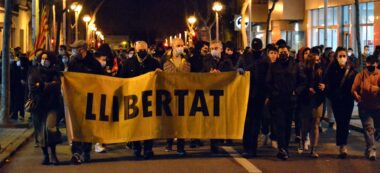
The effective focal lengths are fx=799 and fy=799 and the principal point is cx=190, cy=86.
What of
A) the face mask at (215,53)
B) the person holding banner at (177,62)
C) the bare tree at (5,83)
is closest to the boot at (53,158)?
the person holding banner at (177,62)

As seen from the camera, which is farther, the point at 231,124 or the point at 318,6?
the point at 318,6

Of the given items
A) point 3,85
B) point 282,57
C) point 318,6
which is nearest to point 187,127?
point 282,57

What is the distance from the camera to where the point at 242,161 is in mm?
12953

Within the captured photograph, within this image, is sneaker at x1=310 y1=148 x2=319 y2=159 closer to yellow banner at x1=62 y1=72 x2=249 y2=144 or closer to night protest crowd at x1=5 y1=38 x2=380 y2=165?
night protest crowd at x1=5 y1=38 x2=380 y2=165

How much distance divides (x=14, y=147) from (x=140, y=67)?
132 inches

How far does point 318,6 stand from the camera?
42656mm

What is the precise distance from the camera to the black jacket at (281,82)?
43.1 ft

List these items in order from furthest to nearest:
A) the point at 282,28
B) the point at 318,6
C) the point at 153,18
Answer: the point at 153,18 → the point at 282,28 → the point at 318,6

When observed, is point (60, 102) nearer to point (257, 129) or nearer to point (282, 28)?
point (257, 129)

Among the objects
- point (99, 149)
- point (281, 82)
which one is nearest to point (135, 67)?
point (99, 149)

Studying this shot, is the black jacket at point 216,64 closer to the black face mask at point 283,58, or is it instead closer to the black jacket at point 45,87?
the black face mask at point 283,58

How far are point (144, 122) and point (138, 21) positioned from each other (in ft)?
315

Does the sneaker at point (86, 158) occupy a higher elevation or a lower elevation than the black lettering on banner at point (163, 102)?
lower

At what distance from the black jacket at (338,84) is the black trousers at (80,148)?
13.7 ft
